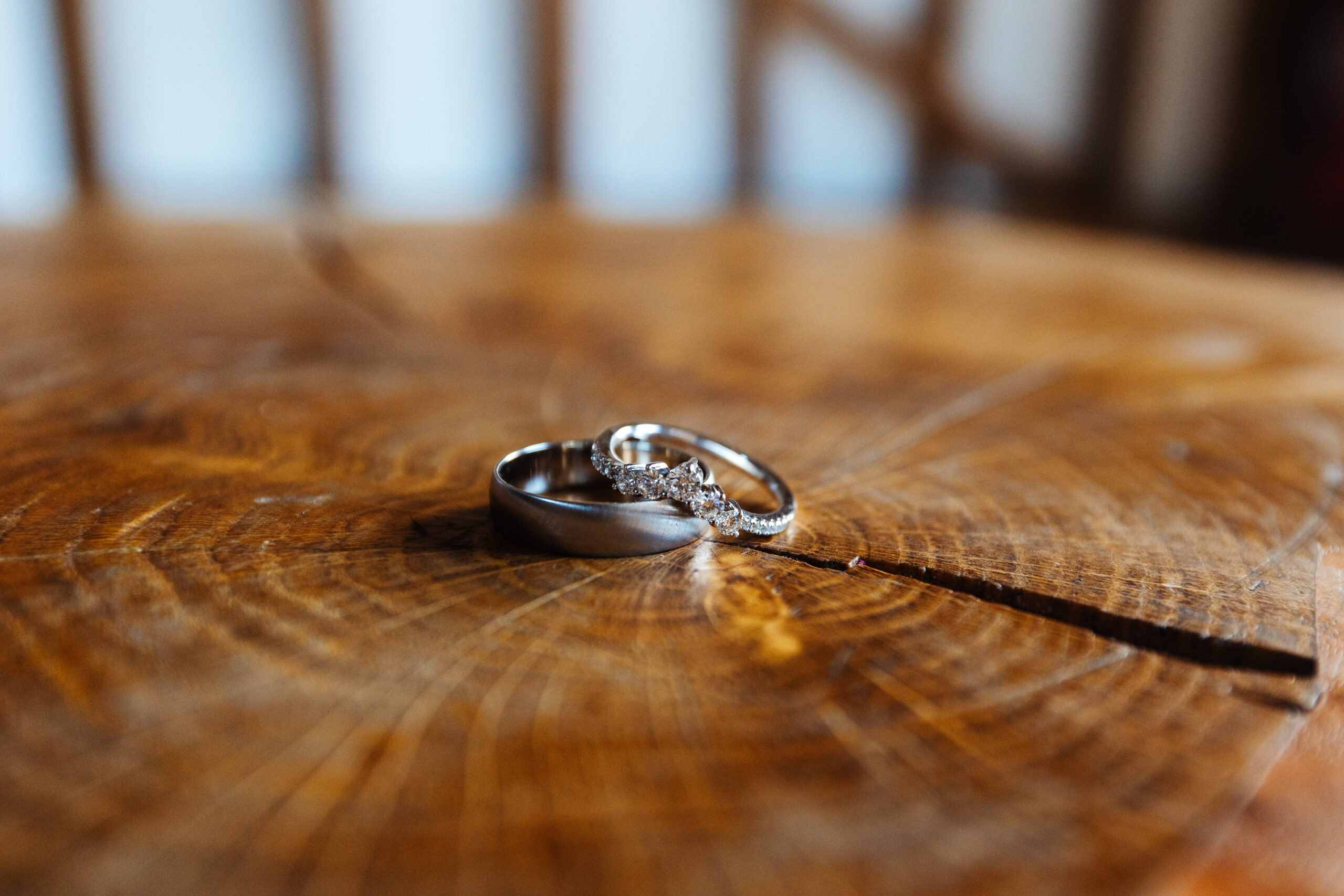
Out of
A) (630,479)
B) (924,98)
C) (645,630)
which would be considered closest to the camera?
(645,630)

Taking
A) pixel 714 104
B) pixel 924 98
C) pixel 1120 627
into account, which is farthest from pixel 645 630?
pixel 924 98

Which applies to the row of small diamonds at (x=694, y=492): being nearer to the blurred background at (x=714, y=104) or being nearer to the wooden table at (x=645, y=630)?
the wooden table at (x=645, y=630)

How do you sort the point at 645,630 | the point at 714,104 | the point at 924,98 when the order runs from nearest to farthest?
the point at 645,630
the point at 714,104
the point at 924,98

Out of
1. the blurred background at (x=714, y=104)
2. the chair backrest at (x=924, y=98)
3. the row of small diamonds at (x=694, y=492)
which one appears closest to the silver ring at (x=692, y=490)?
the row of small diamonds at (x=694, y=492)

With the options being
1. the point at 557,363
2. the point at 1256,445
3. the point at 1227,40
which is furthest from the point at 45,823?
the point at 1227,40

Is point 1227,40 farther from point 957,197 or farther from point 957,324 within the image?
point 957,324

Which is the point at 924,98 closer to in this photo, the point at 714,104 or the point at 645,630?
the point at 714,104
